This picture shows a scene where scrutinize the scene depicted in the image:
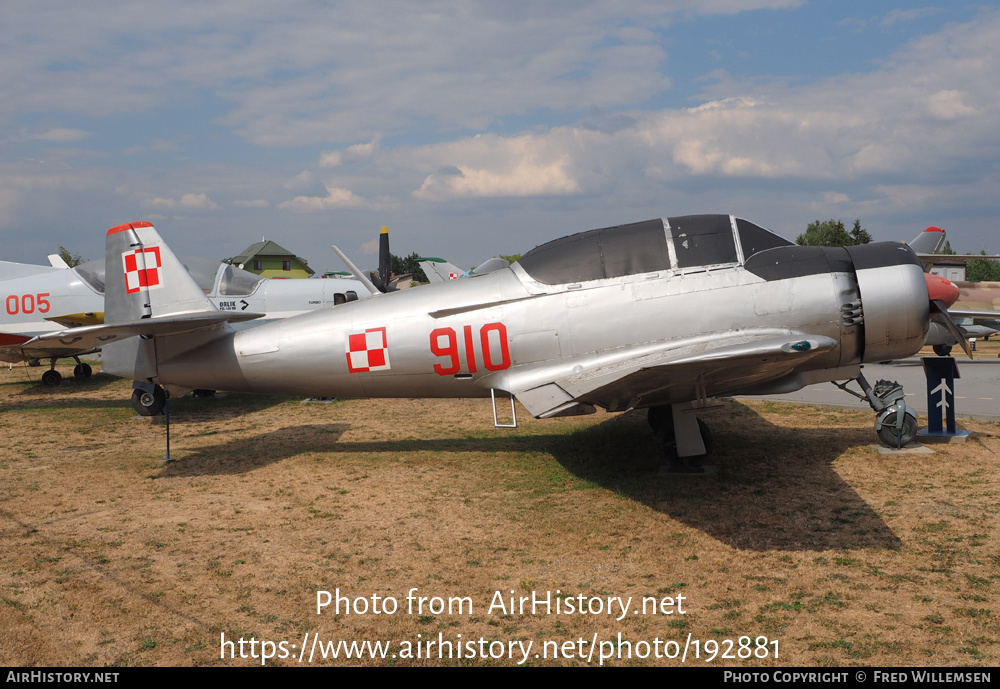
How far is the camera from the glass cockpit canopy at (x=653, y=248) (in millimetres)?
6887

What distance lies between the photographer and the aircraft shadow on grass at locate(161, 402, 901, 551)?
18.6 feet

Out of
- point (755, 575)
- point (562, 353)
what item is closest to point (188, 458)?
point (562, 353)

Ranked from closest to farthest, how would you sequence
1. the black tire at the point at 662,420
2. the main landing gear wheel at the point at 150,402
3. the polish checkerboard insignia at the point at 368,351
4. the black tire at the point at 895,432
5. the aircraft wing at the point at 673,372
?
the aircraft wing at the point at 673,372
the polish checkerboard insignia at the point at 368,351
the black tire at the point at 662,420
the black tire at the point at 895,432
the main landing gear wheel at the point at 150,402

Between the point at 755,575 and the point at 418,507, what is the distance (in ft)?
10.6

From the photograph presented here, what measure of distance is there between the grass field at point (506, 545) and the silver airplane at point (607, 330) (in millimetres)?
992

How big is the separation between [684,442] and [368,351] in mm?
3664

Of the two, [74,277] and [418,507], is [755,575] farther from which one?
[74,277]

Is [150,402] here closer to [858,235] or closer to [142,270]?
[142,270]

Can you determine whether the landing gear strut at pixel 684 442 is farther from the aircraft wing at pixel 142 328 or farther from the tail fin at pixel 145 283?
the tail fin at pixel 145 283

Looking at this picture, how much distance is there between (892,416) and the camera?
312 inches

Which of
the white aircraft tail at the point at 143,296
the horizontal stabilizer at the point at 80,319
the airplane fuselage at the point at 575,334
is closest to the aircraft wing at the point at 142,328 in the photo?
the white aircraft tail at the point at 143,296

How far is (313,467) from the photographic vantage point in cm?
818

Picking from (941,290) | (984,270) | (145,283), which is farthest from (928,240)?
(984,270)
